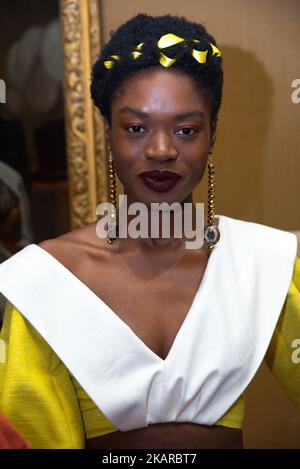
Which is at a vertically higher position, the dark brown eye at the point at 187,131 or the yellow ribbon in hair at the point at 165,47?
the yellow ribbon in hair at the point at 165,47

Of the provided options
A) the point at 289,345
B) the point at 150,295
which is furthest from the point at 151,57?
the point at 289,345

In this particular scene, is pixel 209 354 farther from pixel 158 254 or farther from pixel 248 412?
pixel 248 412

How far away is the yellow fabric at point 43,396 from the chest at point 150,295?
0.40 feet

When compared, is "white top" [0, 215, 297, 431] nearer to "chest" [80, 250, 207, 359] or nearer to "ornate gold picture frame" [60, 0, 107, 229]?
"chest" [80, 250, 207, 359]

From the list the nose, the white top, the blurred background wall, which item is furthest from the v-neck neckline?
the blurred background wall

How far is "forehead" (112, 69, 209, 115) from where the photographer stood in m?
0.99

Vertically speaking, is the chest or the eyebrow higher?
the eyebrow

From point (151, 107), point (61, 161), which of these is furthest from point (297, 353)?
point (61, 161)

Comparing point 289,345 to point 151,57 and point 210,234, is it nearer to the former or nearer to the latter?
point 210,234

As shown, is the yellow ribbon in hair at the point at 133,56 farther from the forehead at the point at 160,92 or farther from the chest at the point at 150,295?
the chest at the point at 150,295

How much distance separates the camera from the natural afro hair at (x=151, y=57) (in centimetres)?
100

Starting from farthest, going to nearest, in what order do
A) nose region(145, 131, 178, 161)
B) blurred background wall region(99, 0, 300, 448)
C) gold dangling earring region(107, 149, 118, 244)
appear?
blurred background wall region(99, 0, 300, 448) → gold dangling earring region(107, 149, 118, 244) → nose region(145, 131, 178, 161)

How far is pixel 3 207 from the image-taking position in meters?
1.53

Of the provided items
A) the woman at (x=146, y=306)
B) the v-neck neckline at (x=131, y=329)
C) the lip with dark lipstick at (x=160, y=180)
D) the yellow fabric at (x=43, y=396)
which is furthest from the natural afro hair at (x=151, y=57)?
the yellow fabric at (x=43, y=396)
